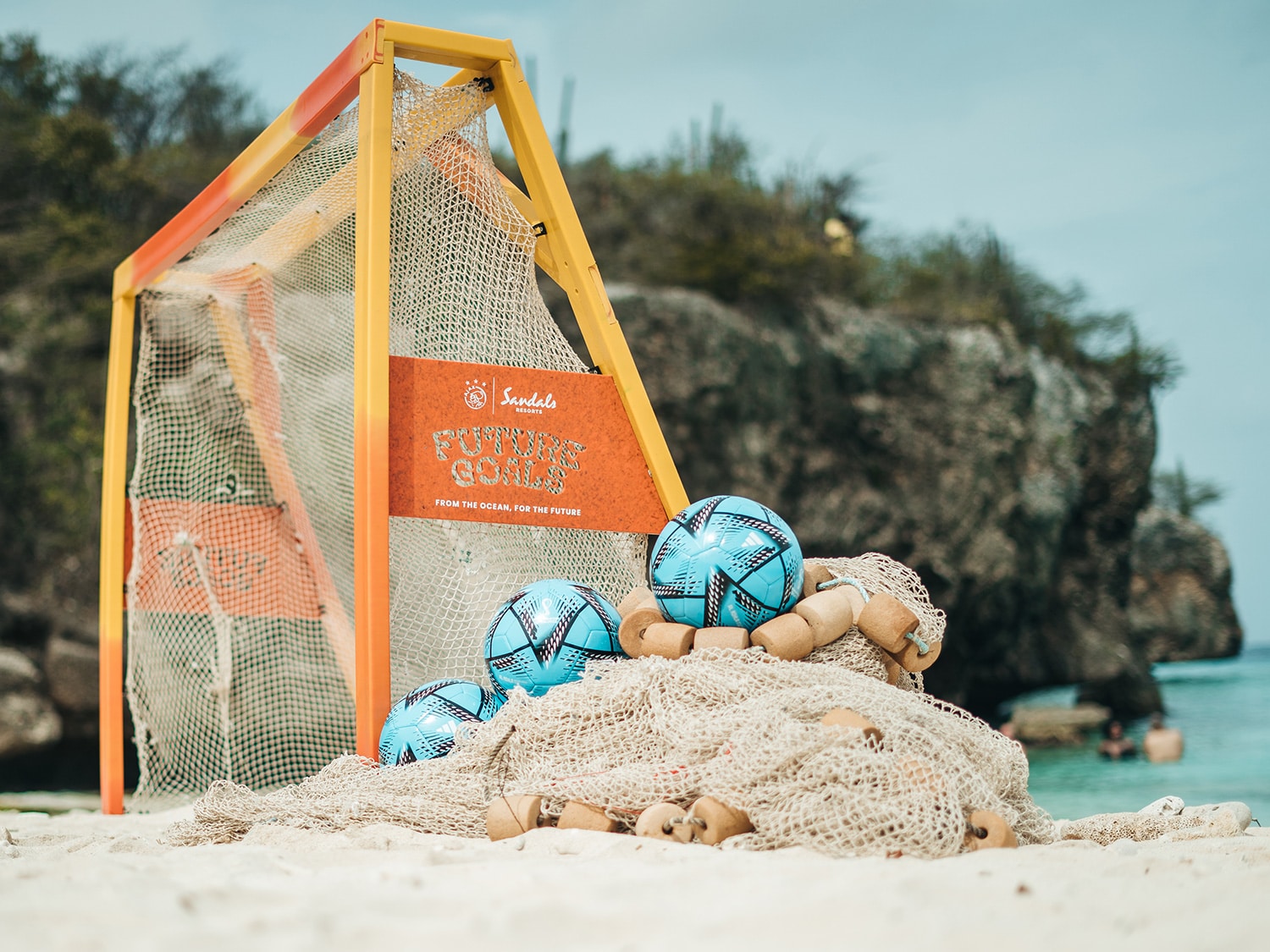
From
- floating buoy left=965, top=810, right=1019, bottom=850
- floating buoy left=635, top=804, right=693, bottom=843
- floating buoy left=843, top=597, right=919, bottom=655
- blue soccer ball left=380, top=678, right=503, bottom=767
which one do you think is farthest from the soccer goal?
floating buoy left=965, top=810, right=1019, bottom=850

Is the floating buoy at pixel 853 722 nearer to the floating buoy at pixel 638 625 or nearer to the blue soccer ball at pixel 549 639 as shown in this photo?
the floating buoy at pixel 638 625

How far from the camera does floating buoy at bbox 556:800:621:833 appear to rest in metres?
2.96

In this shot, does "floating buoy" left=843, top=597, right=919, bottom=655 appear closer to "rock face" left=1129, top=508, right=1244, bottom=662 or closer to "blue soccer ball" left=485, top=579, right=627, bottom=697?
"blue soccer ball" left=485, top=579, right=627, bottom=697


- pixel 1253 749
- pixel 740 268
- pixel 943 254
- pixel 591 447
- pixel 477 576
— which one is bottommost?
pixel 1253 749

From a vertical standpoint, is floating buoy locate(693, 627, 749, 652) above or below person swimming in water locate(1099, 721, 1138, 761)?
above

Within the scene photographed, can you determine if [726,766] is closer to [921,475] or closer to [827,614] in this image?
[827,614]

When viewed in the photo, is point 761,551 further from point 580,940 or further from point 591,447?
point 580,940

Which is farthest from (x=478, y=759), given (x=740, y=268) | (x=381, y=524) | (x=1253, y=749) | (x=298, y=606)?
(x=1253, y=749)

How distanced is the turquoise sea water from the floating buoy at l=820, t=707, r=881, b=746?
21.1 ft

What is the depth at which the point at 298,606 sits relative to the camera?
19.4 ft

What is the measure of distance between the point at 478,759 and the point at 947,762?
146 centimetres

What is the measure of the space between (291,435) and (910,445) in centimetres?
1420

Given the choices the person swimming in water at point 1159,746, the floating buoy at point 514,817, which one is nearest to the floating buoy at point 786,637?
the floating buoy at point 514,817

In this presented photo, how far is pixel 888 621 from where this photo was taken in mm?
3617
